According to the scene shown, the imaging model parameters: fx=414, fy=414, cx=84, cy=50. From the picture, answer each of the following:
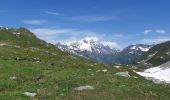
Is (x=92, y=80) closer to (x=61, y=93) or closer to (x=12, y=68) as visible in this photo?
(x=61, y=93)

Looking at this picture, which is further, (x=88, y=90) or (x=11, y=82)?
(x=11, y=82)

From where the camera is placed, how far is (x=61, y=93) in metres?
37.8

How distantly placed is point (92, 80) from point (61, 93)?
734 cm

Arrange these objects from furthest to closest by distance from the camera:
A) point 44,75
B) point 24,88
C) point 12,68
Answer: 1. point 12,68
2. point 44,75
3. point 24,88

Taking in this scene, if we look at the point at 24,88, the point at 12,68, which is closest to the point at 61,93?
the point at 24,88

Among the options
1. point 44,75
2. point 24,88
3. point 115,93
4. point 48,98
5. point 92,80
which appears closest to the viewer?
point 48,98

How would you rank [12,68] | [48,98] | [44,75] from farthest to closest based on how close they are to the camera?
[12,68], [44,75], [48,98]

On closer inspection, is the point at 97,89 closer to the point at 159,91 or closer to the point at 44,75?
the point at 159,91

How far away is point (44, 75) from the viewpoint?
49938mm

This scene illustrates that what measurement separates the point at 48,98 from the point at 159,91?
12201 millimetres

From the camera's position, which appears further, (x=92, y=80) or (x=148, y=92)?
(x=92, y=80)

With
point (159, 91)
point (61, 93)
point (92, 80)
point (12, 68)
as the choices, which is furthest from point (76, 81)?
point (12, 68)

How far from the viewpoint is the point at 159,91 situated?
1639 inches

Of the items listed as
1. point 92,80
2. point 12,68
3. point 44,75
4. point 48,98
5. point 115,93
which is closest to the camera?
point 48,98
